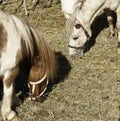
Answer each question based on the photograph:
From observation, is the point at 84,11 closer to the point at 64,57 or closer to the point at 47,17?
the point at 64,57

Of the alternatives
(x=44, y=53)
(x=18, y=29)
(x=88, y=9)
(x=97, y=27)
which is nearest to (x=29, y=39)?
(x=18, y=29)

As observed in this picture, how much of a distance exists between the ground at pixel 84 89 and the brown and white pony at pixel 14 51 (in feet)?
1.29

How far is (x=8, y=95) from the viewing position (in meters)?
4.21

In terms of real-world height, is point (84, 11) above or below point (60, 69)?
above

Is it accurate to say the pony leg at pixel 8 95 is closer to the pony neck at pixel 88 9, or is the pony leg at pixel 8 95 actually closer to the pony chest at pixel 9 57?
the pony chest at pixel 9 57

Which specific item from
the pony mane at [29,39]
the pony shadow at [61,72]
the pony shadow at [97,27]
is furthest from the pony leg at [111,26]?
the pony mane at [29,39]

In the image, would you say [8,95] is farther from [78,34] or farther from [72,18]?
[78,34]

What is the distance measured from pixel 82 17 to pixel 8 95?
1886 millimetres

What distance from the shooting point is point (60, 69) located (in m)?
5.33

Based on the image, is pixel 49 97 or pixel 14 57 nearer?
pixel 14 57

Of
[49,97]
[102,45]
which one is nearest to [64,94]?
[49,97]

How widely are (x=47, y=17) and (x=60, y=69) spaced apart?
1837mm

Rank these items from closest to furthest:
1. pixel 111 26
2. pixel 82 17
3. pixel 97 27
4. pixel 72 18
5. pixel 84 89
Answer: pixel 84 89, pixel 72 18, pixel 82 17, pixel 111 26, pixel 97 27

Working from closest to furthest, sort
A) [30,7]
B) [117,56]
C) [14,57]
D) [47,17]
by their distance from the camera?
1. [14,57]
2. [117,56]
3. [47,17]
4. [30,7]
